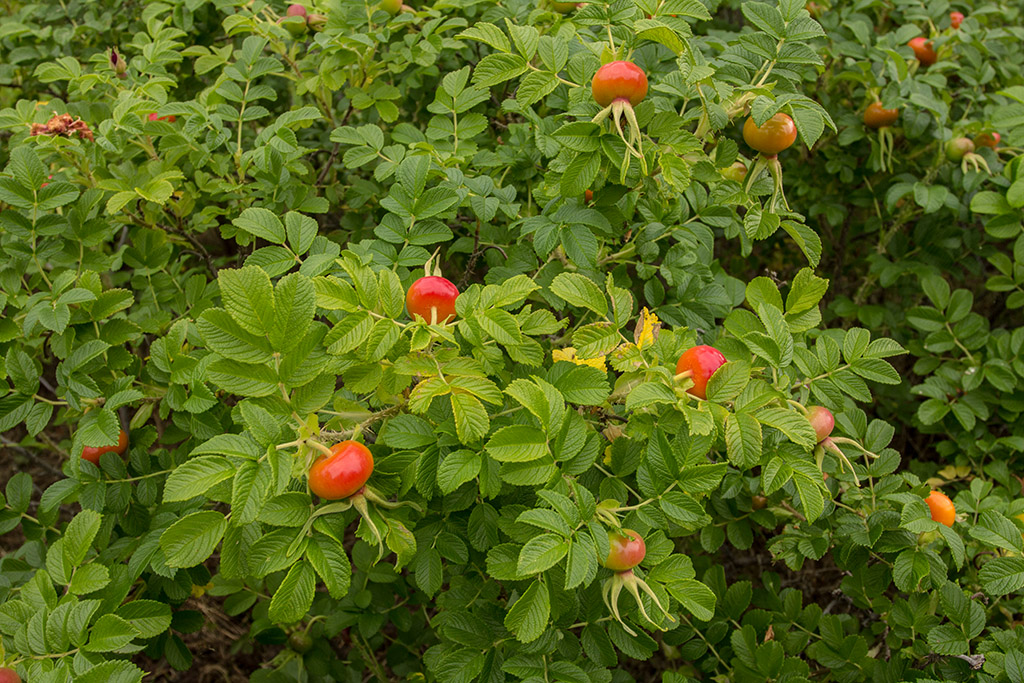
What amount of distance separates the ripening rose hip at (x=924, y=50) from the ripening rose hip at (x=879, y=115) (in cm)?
37

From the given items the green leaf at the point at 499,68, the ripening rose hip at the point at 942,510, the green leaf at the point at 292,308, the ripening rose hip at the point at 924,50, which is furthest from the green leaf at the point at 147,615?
the ripening rose hip at the point at 924,50

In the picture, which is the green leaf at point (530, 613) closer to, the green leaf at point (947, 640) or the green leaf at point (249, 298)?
the green leaf at point (249, 298)

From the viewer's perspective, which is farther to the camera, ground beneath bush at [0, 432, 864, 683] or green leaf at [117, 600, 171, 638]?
ground beneath bush at [0, 432, 864, 683]

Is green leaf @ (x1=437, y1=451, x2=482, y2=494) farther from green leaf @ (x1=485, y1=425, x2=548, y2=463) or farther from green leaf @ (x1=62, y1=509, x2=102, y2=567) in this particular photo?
green leaf @ (x1=62, y1=509, x2=102, y2=567)

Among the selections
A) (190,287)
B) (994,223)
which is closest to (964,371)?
(994,223)

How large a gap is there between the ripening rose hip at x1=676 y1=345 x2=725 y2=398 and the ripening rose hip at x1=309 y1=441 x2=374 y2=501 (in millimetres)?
627

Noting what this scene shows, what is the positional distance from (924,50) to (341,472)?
2.65 metres

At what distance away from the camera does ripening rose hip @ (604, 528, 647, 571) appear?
1233 millimetres

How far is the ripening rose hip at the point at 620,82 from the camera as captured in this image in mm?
1364

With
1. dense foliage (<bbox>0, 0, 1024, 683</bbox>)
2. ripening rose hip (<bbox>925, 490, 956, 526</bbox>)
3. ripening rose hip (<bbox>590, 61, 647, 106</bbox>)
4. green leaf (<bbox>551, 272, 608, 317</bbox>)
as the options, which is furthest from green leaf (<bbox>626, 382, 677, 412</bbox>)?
ripening rose hip (<bbox>925, 490, 956, 526</bbox>)

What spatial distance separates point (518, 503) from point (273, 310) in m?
0.58

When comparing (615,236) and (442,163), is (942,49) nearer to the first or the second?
(615,236)

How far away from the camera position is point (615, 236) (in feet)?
5.63

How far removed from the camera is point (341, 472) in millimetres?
1104
